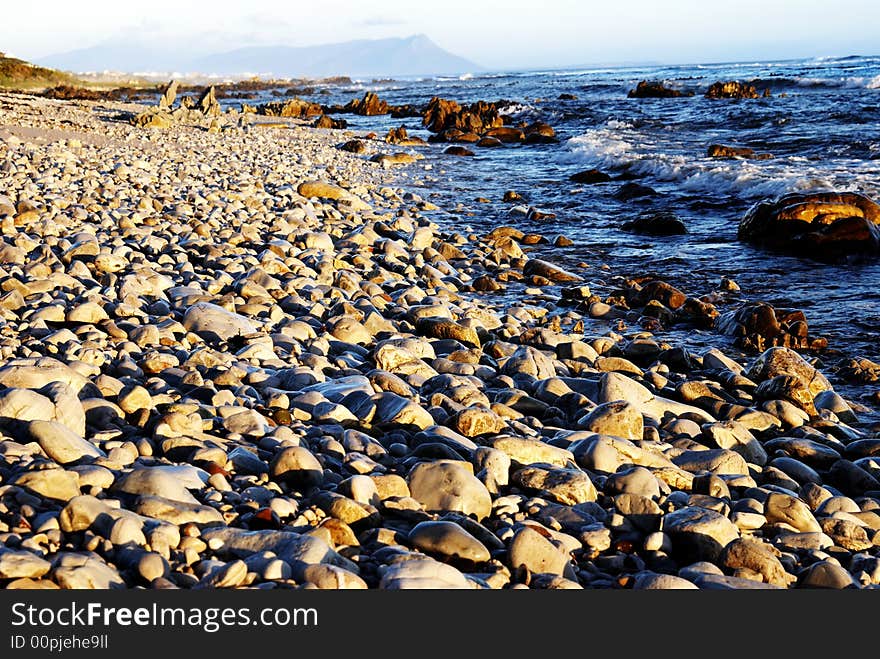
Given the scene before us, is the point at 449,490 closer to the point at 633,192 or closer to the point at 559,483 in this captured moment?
the point at 559,483

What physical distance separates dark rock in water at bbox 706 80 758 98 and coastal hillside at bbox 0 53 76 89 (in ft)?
112

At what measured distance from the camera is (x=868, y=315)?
19.4 ft

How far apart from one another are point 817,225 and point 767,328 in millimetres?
3385

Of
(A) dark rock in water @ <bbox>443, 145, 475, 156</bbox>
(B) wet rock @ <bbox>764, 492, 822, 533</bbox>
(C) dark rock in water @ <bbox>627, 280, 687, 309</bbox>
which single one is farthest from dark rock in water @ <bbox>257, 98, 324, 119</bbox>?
(B) wet rock @ <bbox>764, 492, 822, 533</bbox>

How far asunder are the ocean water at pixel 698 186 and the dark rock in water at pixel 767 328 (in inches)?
7.6

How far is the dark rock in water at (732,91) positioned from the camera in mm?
29948

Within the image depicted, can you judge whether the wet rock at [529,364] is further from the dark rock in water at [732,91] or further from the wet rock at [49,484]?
the dark rock in water at [732,91]

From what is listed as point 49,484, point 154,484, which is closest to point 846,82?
point 154,484

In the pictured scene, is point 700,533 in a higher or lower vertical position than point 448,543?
lower

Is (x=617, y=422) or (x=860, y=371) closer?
(x=617, y=422)

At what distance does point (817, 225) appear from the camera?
810 cm

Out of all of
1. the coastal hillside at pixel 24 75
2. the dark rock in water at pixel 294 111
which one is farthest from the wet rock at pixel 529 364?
the coastal hillside at pixel 24 75

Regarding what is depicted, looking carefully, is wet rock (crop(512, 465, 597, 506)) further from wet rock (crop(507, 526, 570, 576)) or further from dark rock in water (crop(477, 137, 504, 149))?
dark rock in water (crop(477, 137, 504, 149))

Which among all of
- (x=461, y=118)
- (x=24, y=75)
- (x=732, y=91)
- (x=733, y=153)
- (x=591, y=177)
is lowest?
(x=591, y=177)
